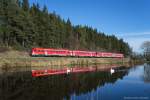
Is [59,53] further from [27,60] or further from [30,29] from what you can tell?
[27,60]

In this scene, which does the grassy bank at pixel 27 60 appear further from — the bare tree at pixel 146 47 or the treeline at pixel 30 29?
the bare tree at pixel 146 47

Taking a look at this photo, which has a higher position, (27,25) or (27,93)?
(27,25)

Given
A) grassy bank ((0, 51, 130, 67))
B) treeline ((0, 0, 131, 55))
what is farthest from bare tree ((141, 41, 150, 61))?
grassy bank ((0, 51, 130, 67))

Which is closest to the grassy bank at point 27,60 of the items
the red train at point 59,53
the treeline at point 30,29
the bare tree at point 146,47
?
the red train at point 59,53

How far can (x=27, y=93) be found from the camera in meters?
26.5

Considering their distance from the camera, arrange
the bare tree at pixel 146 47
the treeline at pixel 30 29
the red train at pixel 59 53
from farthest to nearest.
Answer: the bare tree at pixel 146 47, the treeline at pixel 30 29, the red train at pixel 59 53

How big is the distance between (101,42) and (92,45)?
A: 1421 cm

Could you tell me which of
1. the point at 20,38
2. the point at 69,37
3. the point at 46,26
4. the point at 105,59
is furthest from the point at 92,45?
the point at 20,38

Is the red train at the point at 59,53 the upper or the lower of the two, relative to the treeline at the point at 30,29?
lower

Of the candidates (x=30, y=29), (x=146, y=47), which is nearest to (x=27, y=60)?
(x=30, y=29)

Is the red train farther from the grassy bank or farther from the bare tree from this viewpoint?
the bare tree

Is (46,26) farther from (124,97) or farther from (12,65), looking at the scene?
(124,97)

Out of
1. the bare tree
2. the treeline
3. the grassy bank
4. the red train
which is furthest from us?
the bare tree

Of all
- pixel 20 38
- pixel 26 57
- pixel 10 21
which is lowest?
pixel 26 57
